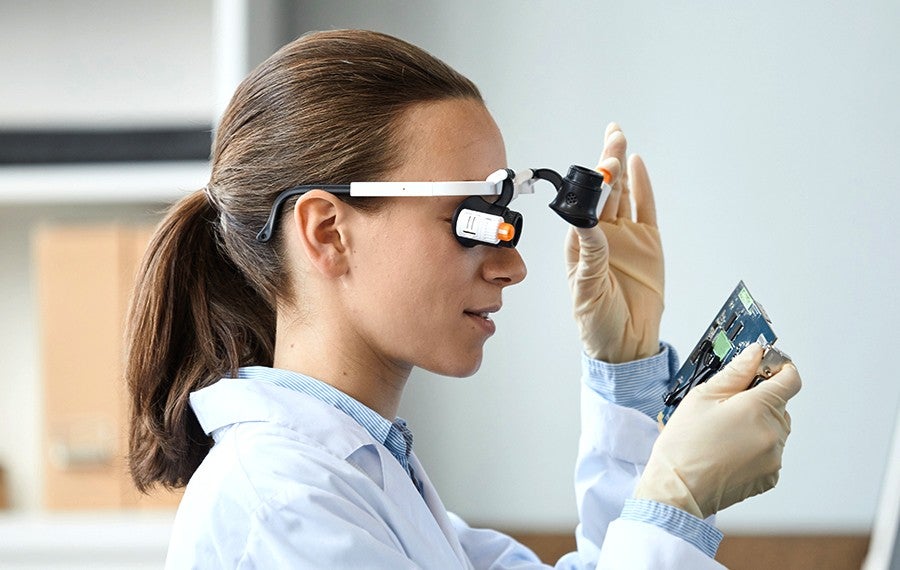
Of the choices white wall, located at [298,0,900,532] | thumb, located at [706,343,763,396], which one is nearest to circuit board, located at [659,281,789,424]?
thumb, located at [706,343,763,396]

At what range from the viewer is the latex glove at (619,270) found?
1.32m

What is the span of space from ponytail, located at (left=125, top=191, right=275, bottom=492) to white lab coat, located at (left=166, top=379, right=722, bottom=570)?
4.0 inches

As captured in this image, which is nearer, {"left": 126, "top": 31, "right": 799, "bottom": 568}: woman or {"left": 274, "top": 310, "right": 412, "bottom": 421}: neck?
{"left": 126, "top": 31, "right": 799, "bottom": 568}: woman

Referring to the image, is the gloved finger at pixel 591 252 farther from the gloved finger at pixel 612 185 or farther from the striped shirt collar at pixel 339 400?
the striped shirt collar at pixel 339 400

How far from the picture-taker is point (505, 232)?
103 centimetres

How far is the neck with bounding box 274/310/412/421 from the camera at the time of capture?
1101mm

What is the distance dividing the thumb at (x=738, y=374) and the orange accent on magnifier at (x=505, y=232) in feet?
0.89

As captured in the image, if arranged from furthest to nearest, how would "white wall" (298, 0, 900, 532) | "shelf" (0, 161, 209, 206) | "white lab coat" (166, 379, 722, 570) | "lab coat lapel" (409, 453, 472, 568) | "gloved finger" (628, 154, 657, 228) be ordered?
1. "shelf" (0, 161, 209, 206)
2. "white wall" (298, 0, 900, 532)
3. "gloved finger" (628, 154, 657, 228)
4. "lab coat lapel" (409, 453, 472, 568)
5. "white lab coat" (166, 379, 722, 570)

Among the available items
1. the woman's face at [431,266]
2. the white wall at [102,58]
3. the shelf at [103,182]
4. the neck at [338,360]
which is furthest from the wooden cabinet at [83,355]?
the woman's face at [431,266]

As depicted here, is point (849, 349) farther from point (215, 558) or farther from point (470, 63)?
point (215, 558)

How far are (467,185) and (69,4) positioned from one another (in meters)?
1.53

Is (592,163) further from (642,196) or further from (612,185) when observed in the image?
(612,185)

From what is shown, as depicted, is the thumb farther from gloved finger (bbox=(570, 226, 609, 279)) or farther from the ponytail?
the ponytail

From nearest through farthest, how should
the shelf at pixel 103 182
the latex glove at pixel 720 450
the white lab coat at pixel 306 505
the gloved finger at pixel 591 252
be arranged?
the white lab coat at pixel 306 505, the latex glove at pixel 720 450, the gloved finger at pixel 591 252, the shelf at pixel 103 182
